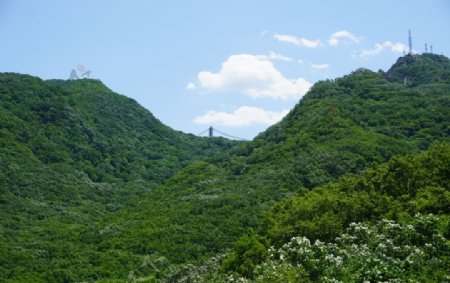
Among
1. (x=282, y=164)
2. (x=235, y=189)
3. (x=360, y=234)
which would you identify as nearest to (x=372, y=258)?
(x=360, y=234)

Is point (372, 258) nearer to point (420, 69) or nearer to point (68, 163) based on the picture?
point (68, 163)

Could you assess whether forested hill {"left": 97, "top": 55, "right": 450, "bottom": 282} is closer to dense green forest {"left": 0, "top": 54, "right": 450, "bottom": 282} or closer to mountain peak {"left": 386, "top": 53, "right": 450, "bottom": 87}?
dense green forest {"left": 0, "top": 54, "right": 450, "bottom": 282}

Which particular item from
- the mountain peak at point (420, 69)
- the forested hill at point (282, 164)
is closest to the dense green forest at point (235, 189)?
the forested hill at point (282, 164)

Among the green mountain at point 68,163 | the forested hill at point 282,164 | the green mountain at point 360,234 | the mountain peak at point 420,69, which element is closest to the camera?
the green mountain at point 360,234

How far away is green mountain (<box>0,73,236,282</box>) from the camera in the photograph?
64.8 metres

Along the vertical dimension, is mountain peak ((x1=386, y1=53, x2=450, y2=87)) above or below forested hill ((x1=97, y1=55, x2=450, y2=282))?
above

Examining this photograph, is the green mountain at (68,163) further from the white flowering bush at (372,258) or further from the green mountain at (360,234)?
the white flowering bush at (372,258)

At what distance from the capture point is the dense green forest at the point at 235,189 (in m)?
29.6

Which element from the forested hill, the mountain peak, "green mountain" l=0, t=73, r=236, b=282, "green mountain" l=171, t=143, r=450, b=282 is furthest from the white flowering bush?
the mountain peak

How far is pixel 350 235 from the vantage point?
101ft

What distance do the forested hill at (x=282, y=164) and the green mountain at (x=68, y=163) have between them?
23.4 ft

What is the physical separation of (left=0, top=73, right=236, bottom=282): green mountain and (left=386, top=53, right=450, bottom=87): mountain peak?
42.5 m

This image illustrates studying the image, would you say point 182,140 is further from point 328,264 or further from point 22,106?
point 328,264

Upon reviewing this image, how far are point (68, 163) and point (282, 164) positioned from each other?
148 ft
